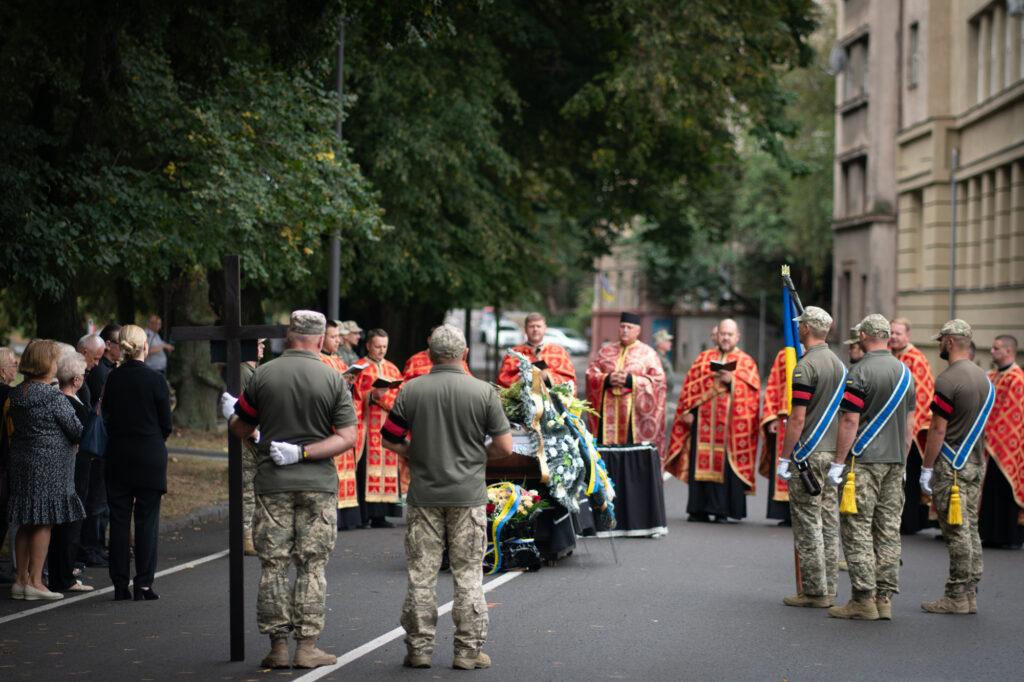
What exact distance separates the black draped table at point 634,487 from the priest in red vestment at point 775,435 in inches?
52.0

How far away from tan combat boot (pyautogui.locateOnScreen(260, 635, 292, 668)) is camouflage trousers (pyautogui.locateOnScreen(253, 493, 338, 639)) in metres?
0.04

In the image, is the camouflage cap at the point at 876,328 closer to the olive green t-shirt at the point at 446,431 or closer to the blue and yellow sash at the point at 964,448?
the blue and yellow sash at the point at 964,448

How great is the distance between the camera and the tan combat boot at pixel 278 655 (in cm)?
762

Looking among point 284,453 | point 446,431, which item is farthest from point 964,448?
point 284,453

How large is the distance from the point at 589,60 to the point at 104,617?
18.7 m

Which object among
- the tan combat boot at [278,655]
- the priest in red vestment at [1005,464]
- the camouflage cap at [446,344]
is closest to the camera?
the tan combat boot at [278,655]

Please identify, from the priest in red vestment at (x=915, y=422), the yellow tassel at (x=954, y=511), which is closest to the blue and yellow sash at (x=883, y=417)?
the yellow tassel at (x=954, y=511)

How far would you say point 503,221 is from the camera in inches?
977

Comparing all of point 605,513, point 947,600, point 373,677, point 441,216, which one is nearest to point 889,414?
point 947,600

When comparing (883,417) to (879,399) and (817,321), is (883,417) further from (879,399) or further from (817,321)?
(817,321)

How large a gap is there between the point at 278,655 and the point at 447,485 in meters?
1.31

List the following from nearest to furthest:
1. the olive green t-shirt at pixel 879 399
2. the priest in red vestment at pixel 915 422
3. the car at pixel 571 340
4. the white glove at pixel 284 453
Answer: the white glove at pixel 284 453
the olive green t-shirt at pixel 879 399
the priest in red vestment at pixel 915 422
the car at pixel 571 340

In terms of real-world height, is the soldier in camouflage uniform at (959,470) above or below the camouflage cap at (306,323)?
below

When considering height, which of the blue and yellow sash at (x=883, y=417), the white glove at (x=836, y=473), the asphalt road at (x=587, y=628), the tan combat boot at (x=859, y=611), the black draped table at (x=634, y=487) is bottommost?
the asphalt road at (x=587, y=628)
